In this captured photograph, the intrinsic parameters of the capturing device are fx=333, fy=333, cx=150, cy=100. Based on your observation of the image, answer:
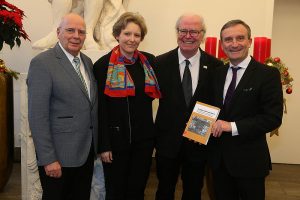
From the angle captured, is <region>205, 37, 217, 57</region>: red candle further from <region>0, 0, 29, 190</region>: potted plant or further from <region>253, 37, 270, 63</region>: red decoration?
<region>0, 0, 29, 190</region>: potted plant

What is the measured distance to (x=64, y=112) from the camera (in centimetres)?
181

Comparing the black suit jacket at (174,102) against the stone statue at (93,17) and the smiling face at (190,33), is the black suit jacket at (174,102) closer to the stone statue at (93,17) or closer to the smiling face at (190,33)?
the smiling face at (190,33)

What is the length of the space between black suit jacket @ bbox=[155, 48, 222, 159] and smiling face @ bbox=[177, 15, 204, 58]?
0.35ft

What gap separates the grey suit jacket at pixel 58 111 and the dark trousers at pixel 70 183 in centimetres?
7

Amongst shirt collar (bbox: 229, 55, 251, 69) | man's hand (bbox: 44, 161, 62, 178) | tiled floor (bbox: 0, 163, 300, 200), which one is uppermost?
shirt collar (bbox: 229, 55, 251, 69)

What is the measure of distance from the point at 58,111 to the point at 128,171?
626mm

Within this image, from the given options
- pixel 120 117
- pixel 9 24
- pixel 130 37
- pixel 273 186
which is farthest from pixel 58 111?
pixel 273 186

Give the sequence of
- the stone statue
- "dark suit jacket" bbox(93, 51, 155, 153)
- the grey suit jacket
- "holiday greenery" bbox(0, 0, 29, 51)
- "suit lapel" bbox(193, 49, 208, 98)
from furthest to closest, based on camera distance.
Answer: the stone statue
"holiday greenery" bbox(0, 0, 29, 51)
"suit lapel" bbox(193, 49, 208, 98)
"dark suit jacket" bbox(93, 51, 155, 153)
the grey suit jacket

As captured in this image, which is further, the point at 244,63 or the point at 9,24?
the point at 9,24

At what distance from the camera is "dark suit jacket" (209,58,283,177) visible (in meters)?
1.78

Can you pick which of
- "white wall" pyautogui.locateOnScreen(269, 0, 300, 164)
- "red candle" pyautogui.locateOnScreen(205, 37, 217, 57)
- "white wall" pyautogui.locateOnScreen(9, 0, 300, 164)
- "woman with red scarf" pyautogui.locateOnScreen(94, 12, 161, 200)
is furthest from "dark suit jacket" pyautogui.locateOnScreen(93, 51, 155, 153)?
"white wall" pyautogui.locateOnScreen(269, 0, 300, 164)

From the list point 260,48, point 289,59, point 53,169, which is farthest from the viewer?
point 289,59

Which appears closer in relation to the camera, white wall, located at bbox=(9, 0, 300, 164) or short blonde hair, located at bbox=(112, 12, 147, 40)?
short blonde hair, located at bbox=(112, 12, 147, 40)

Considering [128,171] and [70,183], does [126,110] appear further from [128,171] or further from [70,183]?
[70,183]
